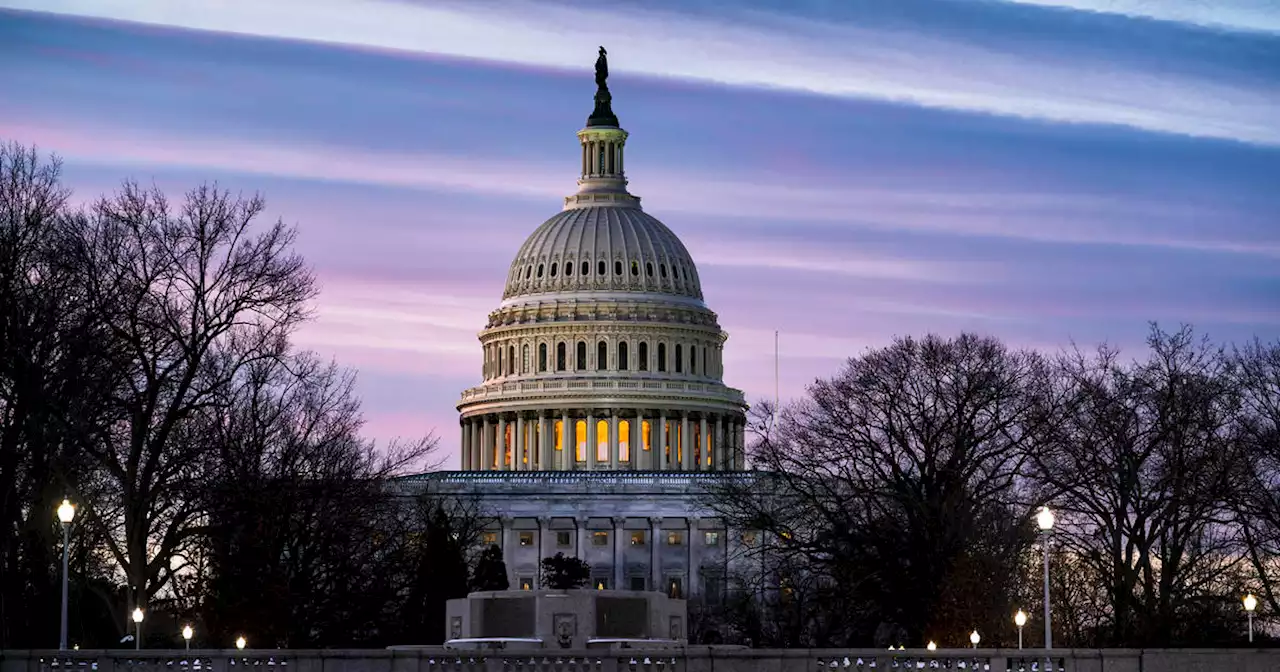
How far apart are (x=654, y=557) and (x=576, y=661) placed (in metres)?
130

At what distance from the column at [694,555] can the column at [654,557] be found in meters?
2.08

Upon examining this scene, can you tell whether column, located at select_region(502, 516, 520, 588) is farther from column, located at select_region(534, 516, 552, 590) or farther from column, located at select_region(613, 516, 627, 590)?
column, located at select_region(613, 516, 627, 590)

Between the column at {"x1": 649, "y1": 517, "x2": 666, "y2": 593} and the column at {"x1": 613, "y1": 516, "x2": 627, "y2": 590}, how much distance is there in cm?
180

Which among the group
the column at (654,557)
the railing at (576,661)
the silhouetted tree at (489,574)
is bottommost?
the railing at (576,661)

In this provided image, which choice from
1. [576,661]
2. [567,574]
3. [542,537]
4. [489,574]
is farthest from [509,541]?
[576,661]

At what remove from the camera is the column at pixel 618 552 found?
186 m

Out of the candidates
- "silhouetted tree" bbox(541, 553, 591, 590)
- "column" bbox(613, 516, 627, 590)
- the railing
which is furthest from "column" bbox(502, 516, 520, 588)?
the railing

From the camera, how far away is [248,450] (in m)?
81.1

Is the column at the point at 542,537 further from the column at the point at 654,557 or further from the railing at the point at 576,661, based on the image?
the railing at the point at 576,661

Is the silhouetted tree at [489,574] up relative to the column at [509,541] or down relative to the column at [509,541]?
down

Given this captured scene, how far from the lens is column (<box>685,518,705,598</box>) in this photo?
182775mm

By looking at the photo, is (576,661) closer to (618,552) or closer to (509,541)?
(618,552)

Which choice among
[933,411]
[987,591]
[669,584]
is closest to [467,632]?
[987,591]

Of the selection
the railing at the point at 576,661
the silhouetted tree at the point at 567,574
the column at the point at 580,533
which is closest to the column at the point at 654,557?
the column at the point at 580,533
